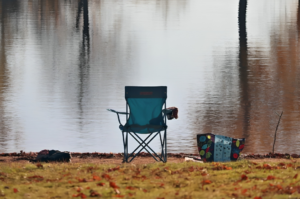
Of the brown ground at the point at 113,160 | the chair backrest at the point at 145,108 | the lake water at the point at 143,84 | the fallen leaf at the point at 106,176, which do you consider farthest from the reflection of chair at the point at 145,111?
the lake water at the point at 143,84

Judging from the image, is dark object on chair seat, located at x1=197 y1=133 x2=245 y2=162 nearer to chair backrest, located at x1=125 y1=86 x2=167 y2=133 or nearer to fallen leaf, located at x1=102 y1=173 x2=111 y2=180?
chair backrest, located at x1=125 y1=86 x2=167 y2=133

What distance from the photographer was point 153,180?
4.81 m

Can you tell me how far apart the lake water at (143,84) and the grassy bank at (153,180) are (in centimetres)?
190

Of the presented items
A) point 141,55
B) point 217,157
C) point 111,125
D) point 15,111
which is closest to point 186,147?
point 217,157

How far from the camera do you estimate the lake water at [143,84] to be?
821 cm

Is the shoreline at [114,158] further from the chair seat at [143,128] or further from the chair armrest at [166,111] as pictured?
the chair armrest at [166,111]

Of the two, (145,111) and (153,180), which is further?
(145,111)

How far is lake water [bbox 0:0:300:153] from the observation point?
8211mm

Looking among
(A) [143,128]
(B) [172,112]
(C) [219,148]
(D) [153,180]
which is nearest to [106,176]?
(D) [153,180]

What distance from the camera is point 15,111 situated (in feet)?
32.6

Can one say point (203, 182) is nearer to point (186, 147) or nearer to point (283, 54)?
point (186, 147)

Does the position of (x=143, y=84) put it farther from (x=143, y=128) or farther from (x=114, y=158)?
(x=143, y=128)

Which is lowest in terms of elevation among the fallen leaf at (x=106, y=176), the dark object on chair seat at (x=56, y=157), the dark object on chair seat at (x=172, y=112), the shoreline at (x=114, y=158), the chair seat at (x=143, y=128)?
the shoreline at (x=114, y=158)

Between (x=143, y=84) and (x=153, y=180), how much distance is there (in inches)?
341
